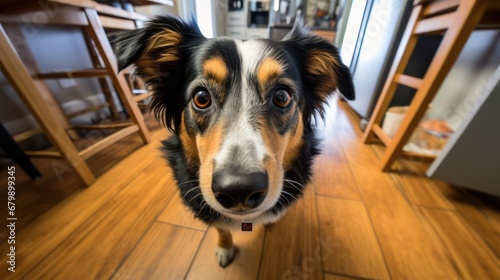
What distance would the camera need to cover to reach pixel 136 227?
1.12 meters

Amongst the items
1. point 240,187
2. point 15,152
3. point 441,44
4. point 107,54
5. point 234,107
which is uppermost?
point 441,44

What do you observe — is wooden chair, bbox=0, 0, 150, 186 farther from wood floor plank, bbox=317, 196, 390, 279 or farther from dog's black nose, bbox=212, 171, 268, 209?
wood floor plank, bbox=317, 196, 390, 279

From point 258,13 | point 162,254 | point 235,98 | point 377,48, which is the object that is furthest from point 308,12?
point 162,254

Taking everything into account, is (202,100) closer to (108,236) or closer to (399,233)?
(108,236)

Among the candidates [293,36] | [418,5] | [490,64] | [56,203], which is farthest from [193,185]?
[490,64]

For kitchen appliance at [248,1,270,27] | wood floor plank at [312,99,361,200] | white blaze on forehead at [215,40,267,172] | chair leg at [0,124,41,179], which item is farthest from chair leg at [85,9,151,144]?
kitchen appliance at [248,1,270,27]

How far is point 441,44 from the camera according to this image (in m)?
1.17

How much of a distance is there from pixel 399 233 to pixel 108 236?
1.69 meters

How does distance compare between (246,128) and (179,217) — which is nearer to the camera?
(246,128)

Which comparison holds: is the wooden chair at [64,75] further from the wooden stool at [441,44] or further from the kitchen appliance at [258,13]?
the kitchen appliance at [258,13]

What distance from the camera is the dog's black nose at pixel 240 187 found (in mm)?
522

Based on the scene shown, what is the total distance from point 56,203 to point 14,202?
269mm

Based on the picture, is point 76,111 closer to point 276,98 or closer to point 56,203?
point 56,203

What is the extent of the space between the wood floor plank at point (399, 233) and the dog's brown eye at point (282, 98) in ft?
3.20
